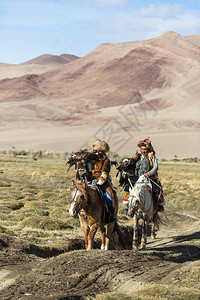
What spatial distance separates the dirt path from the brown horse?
2.63 feet

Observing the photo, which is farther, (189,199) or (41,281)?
(189,199)

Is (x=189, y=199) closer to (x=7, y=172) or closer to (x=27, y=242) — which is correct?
(x=27, y=242)

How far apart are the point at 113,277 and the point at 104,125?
16531cm

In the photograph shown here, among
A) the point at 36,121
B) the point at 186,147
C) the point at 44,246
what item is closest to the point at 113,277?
the point at 44,246

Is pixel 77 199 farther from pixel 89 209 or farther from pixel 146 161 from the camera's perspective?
pixel 146 161

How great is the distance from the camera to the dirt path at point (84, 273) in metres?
8.63

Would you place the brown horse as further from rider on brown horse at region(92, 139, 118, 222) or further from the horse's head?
rider on brown horse at region(92, 139, 118, 222)

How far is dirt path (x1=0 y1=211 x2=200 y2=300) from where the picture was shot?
8.63 meters

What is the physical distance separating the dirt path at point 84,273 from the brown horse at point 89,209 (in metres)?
0.80

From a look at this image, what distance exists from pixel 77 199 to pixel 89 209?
0.68 meters

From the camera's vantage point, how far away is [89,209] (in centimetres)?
1118

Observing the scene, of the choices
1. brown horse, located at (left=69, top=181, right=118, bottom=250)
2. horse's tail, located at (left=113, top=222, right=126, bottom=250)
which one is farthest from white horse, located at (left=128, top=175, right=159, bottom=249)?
brown horse, located at (left=69, top=181, right=118, bottom=250)

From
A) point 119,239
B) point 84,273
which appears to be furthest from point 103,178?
point 84,273

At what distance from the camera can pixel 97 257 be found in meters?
10.4
